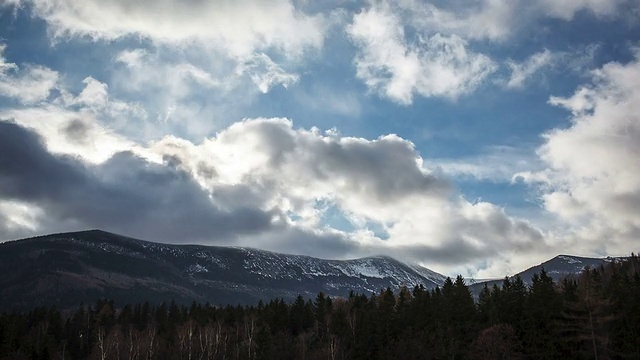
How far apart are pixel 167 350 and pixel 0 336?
38.5 m

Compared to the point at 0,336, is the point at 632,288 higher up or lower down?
higher up

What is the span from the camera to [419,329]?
115812mm

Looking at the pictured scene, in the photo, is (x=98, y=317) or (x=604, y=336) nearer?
(x=604, y=336)

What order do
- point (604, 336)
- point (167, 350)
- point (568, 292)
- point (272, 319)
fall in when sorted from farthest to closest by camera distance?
point (272, 319)
point (167, 350)
point (568, 292)
point (604, 336)

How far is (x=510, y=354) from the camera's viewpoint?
9194 centimetres

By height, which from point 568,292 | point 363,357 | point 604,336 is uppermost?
point 568,292

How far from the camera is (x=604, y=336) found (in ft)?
277

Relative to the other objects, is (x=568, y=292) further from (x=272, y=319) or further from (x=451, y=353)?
(x=272, y=319)

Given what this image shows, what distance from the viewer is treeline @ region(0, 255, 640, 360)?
8675cm

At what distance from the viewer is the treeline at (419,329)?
86.8m

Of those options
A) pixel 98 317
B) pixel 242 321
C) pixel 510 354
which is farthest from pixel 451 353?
pixel 98 317

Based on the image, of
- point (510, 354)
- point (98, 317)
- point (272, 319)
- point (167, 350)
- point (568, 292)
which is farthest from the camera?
point (98, 317)

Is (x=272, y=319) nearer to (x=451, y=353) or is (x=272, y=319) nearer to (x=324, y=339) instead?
(x=324, y=339)

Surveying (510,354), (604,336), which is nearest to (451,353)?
(510,354)
